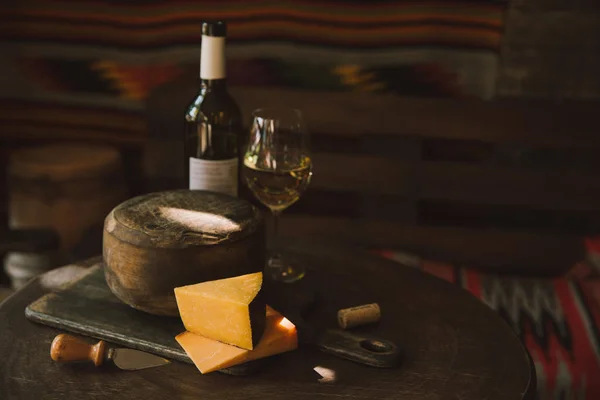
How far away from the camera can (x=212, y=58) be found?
1172 millimetres

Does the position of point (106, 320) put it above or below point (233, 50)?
below

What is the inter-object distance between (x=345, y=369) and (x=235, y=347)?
15 cm

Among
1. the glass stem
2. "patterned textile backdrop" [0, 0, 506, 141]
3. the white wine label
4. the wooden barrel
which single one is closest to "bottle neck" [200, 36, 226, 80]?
the white wine label

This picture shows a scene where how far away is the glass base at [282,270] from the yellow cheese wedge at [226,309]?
245mm

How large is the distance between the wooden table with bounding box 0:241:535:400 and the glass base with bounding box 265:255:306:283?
0.07 m

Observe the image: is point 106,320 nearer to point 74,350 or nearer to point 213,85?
point 74,350

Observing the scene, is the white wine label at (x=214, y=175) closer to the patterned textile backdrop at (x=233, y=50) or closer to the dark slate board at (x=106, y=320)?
the dark slate board at (x=106, y=320)

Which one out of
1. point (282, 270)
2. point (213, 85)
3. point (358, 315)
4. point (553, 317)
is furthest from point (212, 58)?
point (553, 317)

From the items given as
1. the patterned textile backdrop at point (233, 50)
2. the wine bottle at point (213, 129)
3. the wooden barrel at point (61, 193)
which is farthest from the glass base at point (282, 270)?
the patterned textile backdrop at point (233, 50)

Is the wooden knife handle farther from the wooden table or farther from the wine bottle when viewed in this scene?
the wine bottle

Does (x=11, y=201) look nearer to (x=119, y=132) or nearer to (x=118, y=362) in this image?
(x=119, y=132)

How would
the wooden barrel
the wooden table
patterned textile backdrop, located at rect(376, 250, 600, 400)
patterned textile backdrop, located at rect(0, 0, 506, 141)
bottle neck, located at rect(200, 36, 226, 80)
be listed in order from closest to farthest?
the wooden table → bottle neck, located at rect(200, 36, 226, 80) → patterned textile backdrop, located at rect(376, 250, 600, 400) → the wooden barrel → patterned textile backdrop, located at rect(0, 0, 506, 141)

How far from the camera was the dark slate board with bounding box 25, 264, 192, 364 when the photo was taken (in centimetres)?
95

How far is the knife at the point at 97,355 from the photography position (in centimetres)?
90
